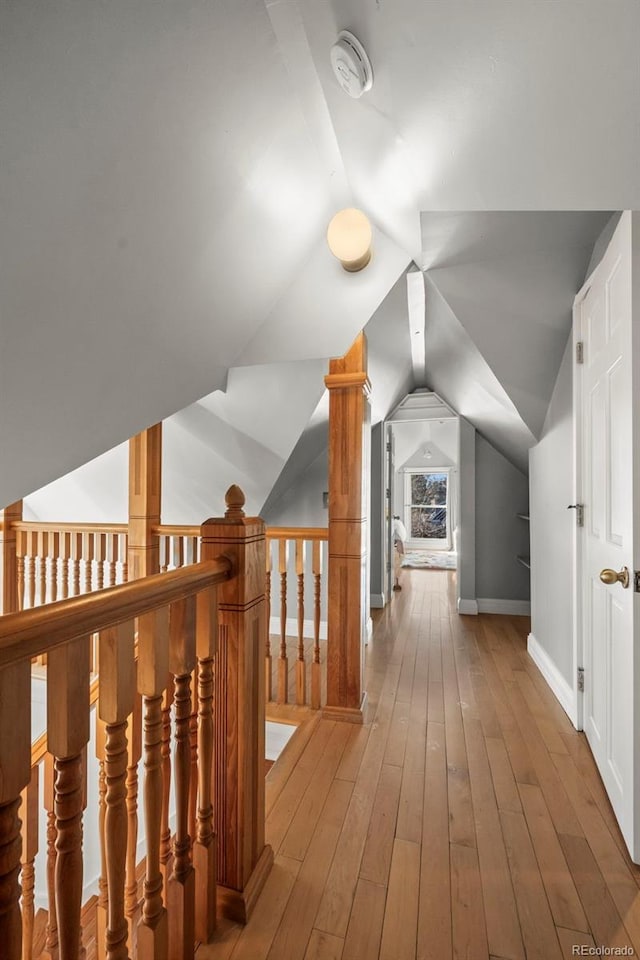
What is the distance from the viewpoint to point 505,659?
2.99 meters

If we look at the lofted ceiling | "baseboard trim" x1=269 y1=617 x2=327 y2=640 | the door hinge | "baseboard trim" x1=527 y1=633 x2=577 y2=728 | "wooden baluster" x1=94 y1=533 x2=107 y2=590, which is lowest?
"baseboard trim" x1=269 y1=617 x2=327 y2=640

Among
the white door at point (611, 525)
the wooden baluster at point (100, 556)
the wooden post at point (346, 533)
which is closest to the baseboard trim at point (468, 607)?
the white door at point (611, 525)

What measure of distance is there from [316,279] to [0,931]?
231 cm

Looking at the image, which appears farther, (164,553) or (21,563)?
(21,563)

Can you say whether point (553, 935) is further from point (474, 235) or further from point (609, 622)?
point (474, 235)

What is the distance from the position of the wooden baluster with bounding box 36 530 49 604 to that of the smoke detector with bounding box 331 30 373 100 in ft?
11.3

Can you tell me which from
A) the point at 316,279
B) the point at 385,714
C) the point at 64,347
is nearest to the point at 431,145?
the point at 316,279

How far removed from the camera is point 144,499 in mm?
3070

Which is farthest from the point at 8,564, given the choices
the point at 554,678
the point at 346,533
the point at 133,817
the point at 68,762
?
the point at 554,678

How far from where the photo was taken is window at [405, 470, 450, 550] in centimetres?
948

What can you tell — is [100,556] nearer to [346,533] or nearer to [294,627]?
[294,627]

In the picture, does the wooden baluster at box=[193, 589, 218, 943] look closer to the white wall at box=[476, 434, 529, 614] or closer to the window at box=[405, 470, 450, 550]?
the white wall at box=[476, 434, 529, 614]

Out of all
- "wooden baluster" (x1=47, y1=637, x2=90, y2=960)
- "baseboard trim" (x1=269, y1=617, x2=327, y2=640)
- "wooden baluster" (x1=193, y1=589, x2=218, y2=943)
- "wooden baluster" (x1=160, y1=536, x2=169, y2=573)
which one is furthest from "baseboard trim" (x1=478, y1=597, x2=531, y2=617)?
"wooden baluster" (x1=47, y1=637, x2=90, y2=960)

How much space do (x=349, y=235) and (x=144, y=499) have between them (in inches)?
87.0
